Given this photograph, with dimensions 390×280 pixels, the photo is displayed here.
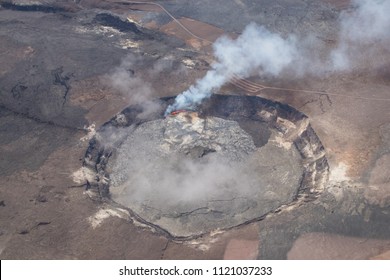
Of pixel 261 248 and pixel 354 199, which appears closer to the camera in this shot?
pixel 261 248

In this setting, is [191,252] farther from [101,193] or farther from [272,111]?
[272,111]

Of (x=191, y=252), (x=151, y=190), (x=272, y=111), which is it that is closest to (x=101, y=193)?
(x=151, y=190)

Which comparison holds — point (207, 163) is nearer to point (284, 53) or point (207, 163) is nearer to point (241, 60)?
point (241, 60)

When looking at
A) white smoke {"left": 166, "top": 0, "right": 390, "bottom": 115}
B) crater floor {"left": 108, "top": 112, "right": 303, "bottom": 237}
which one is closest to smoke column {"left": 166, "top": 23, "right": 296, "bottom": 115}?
white smoke {"left": 166, "top": 0, "right": 390, "bottom": 115}

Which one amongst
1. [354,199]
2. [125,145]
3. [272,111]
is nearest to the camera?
[354,199]

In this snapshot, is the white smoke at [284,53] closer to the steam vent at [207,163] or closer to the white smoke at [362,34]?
the white smoke at [362,34]

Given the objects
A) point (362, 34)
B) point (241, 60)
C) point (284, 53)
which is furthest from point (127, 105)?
point (362, 34)

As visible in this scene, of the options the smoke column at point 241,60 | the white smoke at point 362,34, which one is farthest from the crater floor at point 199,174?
the white smoke at point 362,34
